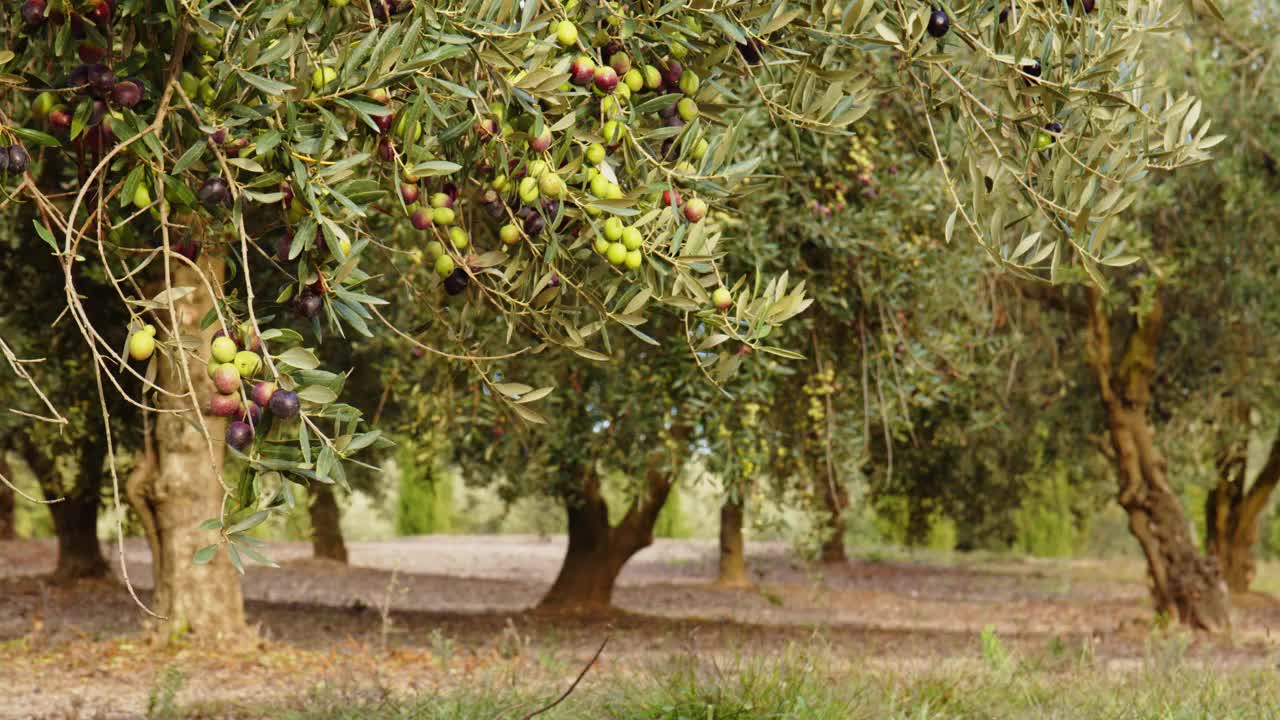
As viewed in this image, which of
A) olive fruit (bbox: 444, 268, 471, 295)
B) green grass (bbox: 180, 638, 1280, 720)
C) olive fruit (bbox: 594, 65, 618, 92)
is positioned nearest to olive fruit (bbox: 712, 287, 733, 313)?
olive fruit (bbox: 594, 65, 618, 92)

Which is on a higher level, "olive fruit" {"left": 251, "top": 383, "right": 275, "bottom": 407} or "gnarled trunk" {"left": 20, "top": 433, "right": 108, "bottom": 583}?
"olive fruit" {"left": 251, "top": 383, "right": 275, "bottom": 407}

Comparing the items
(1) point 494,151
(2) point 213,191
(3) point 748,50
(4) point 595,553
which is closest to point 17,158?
(2) point 213,191

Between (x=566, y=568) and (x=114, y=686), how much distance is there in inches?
302

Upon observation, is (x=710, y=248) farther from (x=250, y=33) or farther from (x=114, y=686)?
(x=114, y=686)

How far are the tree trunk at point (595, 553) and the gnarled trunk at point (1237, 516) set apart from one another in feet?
27.2

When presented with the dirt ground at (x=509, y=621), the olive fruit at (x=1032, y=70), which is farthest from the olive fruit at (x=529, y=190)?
A: the dirt ground at (x=509, y=621)

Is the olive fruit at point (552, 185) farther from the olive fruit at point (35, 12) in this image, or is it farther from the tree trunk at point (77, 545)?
the tree trunk at point (77, 545)

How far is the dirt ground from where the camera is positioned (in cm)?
780

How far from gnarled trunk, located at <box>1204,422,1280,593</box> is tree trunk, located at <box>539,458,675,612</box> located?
8.30 meters

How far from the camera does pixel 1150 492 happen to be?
1296 cm

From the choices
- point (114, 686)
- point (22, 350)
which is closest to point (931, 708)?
point (114, 686)

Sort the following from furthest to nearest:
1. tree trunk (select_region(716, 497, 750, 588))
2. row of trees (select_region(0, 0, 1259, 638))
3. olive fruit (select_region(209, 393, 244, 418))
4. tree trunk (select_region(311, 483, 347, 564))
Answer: tree trunk (select_region(311, 483, 347, 564)) → tree trunk (select_region(716, 497, 750, 588)) → row of trees (select_region(0, 0, 1259, 638)) → olive fruit (select_region(209, 393, 244, 418))

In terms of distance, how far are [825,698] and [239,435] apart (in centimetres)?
360

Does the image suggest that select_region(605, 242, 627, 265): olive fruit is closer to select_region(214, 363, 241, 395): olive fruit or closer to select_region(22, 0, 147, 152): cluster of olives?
select_region(214, 363, 241, 395): olive fruit
